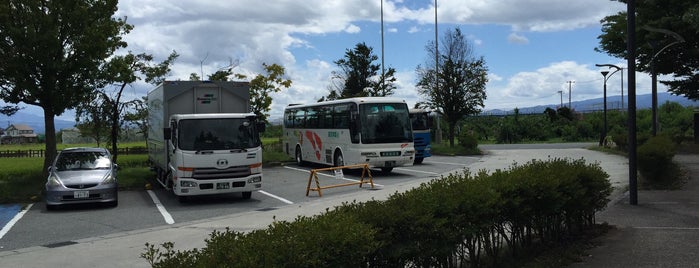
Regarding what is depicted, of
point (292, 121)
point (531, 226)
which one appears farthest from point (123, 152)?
point (531, 226)

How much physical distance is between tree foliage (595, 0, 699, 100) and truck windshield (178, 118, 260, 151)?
20.6 m

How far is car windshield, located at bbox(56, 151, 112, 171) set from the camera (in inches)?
555

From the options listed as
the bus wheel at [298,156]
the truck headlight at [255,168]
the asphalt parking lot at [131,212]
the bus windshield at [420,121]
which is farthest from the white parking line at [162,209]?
the bus windshield at [420,121]

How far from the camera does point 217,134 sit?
1386 cm

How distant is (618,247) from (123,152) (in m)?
35.4

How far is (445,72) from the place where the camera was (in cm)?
3478

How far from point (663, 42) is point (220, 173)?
26.1 metres

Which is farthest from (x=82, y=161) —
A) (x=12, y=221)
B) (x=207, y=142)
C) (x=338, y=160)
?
(x=338, y=160)

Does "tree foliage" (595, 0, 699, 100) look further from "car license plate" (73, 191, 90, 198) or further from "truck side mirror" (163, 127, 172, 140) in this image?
"car license plate" (73, 191, 90, 198)

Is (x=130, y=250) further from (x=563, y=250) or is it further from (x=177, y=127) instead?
(x=563, y=250)

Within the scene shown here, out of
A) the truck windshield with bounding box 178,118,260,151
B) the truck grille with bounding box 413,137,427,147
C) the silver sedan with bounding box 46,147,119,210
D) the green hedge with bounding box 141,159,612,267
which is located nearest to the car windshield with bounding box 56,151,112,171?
the silver sedan with bounding box 46,147,119,210

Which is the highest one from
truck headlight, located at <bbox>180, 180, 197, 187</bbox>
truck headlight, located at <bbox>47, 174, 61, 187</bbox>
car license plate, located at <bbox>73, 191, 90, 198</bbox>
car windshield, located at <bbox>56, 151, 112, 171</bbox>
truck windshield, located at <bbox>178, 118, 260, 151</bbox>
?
truck windshield, located at <bbox>178, 118, 260, 151</bbox>

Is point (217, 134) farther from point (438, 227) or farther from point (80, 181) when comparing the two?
point (438, 227)

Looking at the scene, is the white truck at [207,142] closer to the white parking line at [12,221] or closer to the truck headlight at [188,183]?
the truck headlight at [188,183]
